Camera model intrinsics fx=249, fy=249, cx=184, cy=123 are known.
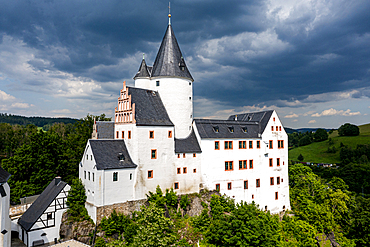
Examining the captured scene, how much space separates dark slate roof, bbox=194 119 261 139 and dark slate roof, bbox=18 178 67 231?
2382 cm

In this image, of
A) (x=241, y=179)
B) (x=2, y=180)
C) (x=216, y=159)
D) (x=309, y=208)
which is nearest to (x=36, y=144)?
(x=2, y=180)

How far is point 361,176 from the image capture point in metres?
84.8

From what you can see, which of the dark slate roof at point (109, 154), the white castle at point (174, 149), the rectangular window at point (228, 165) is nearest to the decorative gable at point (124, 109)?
the white castle at point (174, 149)

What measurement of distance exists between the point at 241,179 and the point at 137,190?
19.3 metres

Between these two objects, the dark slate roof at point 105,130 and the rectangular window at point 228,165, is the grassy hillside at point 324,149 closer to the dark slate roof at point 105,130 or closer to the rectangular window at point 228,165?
the rectangular window at point 228,165

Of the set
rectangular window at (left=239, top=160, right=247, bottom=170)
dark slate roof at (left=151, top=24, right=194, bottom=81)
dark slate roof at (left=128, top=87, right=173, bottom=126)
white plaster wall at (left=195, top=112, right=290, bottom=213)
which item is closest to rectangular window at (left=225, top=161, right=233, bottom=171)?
white plaster wall at (left=195, top=112, right=290, bottom=213)

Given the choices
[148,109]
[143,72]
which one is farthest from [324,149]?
[148,109]

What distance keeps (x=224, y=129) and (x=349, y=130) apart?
134163 mm

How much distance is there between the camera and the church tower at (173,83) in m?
43.2

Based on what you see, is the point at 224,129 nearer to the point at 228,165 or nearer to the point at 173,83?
the point at 228,165

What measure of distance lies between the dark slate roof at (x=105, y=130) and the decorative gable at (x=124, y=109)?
10.7m

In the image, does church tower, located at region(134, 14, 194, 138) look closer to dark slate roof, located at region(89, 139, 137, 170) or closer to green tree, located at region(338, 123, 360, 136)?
dark slate roof, located at region(89, 139, 137, 170)

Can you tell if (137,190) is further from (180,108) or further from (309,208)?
(309,208)

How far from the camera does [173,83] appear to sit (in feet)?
143
